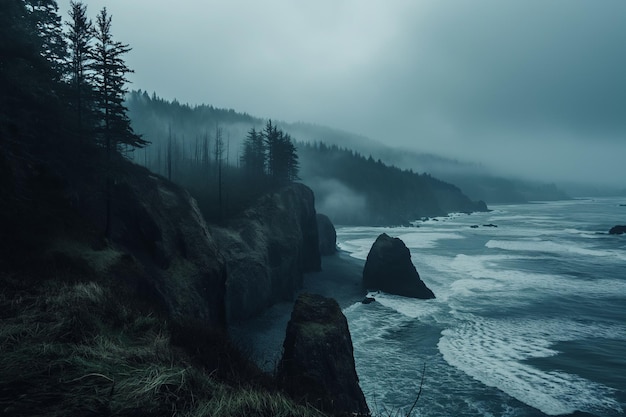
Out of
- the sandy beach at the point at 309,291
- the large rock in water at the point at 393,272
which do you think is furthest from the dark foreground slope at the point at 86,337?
the large rock in water at the point at 393,272

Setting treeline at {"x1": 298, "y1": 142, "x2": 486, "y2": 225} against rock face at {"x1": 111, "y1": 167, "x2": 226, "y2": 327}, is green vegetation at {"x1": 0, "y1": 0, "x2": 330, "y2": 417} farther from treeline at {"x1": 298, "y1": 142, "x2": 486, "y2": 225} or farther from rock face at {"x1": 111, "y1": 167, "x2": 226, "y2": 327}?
treeline at {"x1": 298, "y1": 142, "x2": 486, "y2": 225}

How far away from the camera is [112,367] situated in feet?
18.3

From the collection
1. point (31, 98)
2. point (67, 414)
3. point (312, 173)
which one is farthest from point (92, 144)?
point (312, 173)

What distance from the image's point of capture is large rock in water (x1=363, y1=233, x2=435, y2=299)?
43750 millimetres

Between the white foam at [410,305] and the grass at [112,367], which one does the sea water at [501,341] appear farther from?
the grass at [112,367]

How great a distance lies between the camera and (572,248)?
70.1 meters

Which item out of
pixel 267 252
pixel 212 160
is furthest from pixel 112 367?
pixel 212 160

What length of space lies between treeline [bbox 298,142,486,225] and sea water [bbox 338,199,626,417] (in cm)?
8804

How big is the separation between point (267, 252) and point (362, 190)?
122 metres

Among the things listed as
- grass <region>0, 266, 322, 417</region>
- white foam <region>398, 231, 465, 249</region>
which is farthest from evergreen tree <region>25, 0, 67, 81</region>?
white foam <region>398, 231, 465, 249</region>

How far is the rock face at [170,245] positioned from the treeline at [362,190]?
113 m

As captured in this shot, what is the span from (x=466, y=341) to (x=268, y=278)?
69.4 ft

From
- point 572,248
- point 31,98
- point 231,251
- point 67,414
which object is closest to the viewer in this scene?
point 67,414

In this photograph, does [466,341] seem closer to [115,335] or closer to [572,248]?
[115,335]
